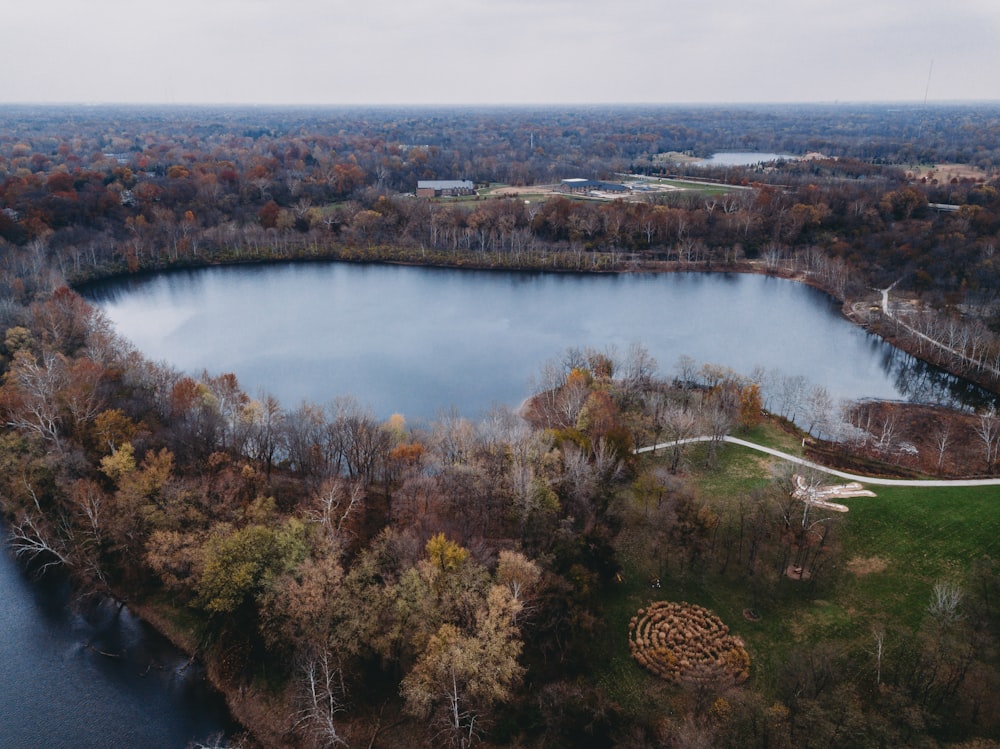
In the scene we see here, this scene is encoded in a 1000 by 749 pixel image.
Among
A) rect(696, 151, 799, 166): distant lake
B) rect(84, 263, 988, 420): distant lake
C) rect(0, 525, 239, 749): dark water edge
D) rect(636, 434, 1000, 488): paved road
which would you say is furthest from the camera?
rect(696, 151, 799, 166): distant lake

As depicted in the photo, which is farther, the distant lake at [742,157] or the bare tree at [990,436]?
the distant lake at [742,157]

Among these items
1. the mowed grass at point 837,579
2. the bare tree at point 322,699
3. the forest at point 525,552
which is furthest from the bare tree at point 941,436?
the bare tree at point 322,699

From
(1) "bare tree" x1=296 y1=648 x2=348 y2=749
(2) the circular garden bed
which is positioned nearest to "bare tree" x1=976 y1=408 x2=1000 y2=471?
(2) the circular garden bed

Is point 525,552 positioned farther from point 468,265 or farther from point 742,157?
point 742,157

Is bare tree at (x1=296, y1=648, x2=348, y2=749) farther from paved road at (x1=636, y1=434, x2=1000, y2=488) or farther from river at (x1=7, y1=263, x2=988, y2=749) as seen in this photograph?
paved road at (x1=636, y1=434, x2=1000, y2=488)

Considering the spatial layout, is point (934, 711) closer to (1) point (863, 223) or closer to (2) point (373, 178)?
(1) point (863, 223)

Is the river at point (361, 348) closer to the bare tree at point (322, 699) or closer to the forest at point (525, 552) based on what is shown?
the forest at point (525, 552)

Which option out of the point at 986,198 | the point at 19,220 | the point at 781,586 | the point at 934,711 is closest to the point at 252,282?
the point at 19,220
